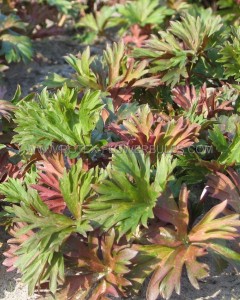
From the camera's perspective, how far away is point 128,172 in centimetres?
206

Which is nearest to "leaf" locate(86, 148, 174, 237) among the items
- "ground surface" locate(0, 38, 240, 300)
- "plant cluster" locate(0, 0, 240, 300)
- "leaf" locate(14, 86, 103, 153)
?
"plant cluster" locate(0, 0, 240, 300)

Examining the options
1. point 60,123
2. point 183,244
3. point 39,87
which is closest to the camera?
point 183,244

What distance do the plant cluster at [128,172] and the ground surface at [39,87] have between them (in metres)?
0.12

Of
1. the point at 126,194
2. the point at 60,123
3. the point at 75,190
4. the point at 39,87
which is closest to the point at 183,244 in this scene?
the point at 126,194

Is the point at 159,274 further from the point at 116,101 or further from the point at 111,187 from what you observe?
the point at 116,101

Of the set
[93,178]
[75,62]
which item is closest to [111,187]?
[93,178]

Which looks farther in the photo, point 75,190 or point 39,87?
point 39,87

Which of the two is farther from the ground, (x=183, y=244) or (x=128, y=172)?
(x=128, y=172)

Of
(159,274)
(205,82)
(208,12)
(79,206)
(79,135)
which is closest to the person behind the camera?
(159,274)

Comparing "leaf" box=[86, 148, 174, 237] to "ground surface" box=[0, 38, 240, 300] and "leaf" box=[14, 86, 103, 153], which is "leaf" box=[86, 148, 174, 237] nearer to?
"leaf" box=[14, 86, 103, 153]

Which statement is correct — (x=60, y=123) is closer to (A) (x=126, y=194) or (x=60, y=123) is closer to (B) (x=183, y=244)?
(A) (x=126, y=194)

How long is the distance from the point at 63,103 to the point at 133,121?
273 millimetres

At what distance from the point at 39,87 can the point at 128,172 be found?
5.02 feet

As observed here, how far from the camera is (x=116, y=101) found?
8.68 ft
